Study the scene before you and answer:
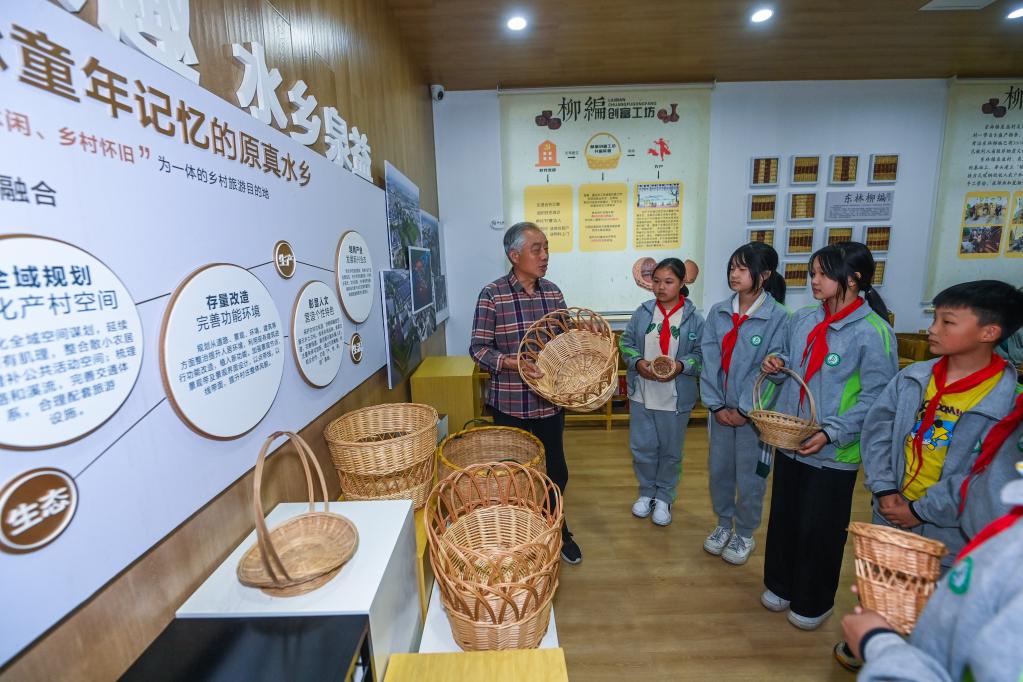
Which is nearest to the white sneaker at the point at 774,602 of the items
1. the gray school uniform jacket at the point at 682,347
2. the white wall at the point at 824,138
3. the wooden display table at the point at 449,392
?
the gray school uniform jacket at the point at 682,347

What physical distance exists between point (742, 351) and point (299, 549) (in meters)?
1.84

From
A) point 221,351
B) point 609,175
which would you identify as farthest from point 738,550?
point 609,175

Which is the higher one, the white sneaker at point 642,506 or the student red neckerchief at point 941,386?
the student red neckerchief at point 941,386

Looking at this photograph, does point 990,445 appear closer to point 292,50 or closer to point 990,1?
point 292,50

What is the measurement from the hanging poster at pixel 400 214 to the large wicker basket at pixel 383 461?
41.5 inches

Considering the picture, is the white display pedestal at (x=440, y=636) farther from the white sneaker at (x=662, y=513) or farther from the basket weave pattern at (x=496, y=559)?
the white sneaker at (x=662, y=513)

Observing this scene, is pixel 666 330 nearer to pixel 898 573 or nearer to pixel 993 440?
pixel 993 440

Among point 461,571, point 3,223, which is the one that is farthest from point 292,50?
point 461,571

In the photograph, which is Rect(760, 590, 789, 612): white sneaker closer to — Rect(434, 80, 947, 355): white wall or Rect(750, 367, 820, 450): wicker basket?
Rect(750, 367, 820, 450): wicker basket

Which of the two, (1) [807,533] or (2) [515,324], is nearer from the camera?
(1) [807,533]

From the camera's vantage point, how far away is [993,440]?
109 cm

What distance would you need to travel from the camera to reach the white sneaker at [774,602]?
1.81m

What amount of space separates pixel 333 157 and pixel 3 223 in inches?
44.8

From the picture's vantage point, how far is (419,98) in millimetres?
3170
